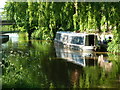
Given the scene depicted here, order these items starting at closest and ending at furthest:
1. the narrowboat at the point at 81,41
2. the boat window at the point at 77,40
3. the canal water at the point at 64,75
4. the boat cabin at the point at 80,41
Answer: the canal water at the point at 64,75 < the narrowboat at the point at 81,41 < the boat cabin at the point at 80,41 < the boat window at the point at 77,40

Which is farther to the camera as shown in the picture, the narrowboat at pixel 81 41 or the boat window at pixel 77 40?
the boat window at pixel 77 40

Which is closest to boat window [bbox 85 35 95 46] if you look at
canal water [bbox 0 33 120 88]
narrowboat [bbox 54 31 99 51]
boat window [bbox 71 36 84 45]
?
narrowboat [bbox 54 31 99 51]

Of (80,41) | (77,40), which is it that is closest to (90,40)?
(80,41)

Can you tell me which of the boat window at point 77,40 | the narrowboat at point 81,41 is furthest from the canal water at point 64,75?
the boat window at point 77,40

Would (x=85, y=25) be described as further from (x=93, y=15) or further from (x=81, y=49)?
(x=81, y=49)

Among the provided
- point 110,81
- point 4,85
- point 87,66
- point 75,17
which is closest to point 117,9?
point 75,17

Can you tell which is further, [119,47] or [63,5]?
[119,47]

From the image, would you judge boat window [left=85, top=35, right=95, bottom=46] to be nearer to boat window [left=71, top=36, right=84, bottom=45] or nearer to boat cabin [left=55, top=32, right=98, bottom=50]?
boat cabin [left=55, top=32, right=98, bottom=50]

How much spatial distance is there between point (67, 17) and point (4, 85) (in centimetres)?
1150

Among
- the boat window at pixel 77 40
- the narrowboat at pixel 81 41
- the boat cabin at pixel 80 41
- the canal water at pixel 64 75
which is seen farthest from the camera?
the boat window at pixel 77 40

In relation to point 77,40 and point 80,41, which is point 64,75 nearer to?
point 80,41

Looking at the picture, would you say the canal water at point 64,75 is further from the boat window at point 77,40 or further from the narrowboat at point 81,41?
the boat window at point 77,40

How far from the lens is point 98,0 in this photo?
1909cm

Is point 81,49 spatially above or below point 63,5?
below
